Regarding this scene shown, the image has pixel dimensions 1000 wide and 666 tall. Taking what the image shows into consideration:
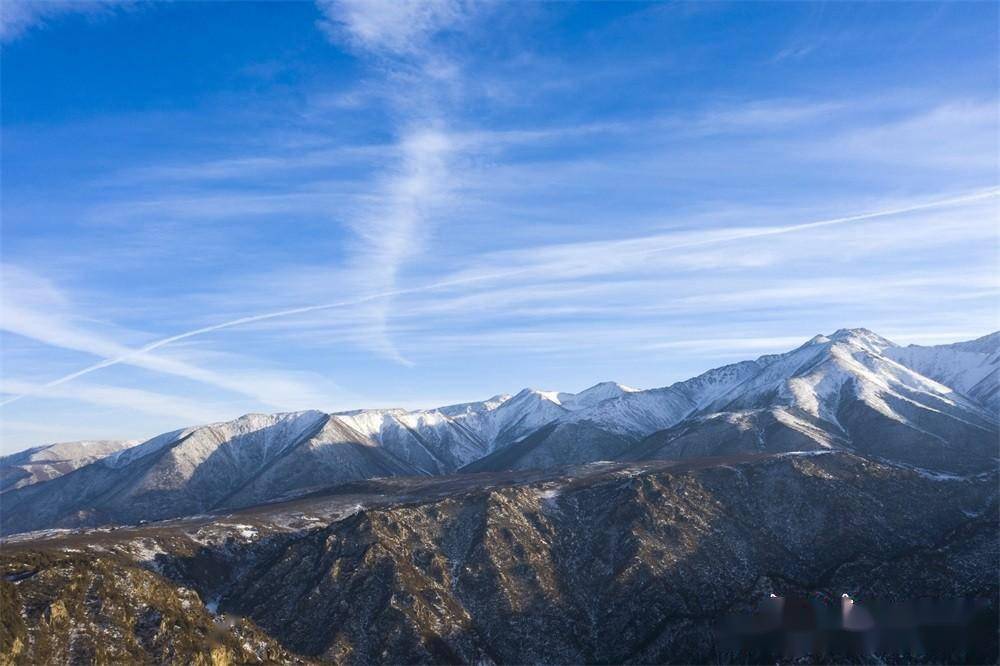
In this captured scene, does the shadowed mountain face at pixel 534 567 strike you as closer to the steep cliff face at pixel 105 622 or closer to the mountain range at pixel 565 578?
the steep cliff face at pixel 105 622

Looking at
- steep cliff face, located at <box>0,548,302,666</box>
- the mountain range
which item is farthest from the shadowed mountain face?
the mountain range

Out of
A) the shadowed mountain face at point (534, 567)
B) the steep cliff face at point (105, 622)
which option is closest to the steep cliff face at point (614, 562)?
the shadowed mountain face at point (534, 567)

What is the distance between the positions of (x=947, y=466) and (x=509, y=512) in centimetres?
14009

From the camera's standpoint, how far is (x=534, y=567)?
408ft

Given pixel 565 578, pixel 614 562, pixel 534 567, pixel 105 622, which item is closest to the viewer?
pixel 105 622

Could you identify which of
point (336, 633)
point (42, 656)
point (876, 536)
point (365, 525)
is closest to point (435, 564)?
point (365, 525)

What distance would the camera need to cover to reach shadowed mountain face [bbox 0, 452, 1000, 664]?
9012cm

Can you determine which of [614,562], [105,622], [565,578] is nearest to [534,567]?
[565,578]

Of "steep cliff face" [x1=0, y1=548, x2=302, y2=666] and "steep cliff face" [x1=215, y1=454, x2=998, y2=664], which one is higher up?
"steep cliff face" [x1=0, y1=548, x2=302, y2=666]

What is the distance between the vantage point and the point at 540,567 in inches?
4924

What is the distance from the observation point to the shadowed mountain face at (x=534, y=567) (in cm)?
9012

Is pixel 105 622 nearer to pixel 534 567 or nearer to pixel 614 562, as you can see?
pixel 534 567

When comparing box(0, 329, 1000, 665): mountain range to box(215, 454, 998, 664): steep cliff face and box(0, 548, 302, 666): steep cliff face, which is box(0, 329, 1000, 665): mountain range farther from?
box(215, 454, 998, 664): steep cliff face

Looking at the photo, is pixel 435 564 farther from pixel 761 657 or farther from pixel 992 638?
pixel 992 638
